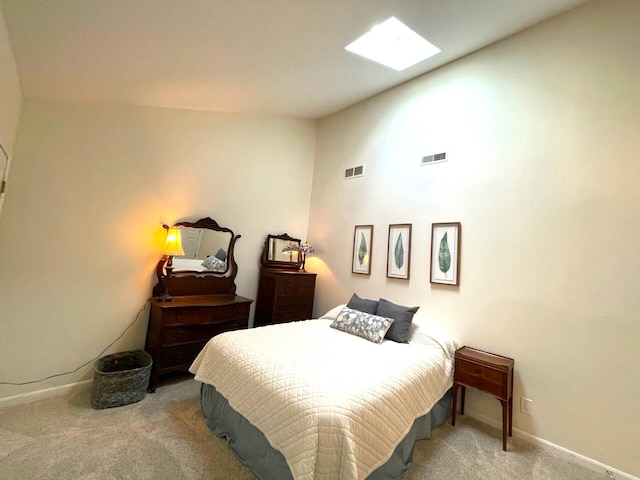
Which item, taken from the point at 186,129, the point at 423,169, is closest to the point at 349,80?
the point at 423,169

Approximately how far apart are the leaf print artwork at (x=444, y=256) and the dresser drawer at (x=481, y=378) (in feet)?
2.71

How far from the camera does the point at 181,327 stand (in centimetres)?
271

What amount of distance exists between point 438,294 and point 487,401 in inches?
37.8

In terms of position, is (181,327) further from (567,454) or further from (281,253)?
(567,454)

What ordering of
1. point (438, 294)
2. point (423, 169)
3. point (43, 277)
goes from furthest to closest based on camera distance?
point (423, 169)
point (438, 294)
point (43, 277)

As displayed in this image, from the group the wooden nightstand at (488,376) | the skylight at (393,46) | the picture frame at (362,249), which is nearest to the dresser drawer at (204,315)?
the picture frame at (362,249)

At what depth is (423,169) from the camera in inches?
119

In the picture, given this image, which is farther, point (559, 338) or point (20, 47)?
point (559, 338)

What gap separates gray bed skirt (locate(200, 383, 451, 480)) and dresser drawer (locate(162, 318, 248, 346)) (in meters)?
0.63

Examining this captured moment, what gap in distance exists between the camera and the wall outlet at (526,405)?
2184 mm

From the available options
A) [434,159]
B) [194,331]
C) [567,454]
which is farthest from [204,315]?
[567,454]

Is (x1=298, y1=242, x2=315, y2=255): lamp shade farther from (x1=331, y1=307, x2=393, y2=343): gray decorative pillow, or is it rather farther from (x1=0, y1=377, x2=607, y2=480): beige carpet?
(x1=0, y1=377, x2=607, y2=480): beige carpet

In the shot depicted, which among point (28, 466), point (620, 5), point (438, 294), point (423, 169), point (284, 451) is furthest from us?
point (423, 169)

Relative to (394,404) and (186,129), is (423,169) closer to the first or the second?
(394,404)
